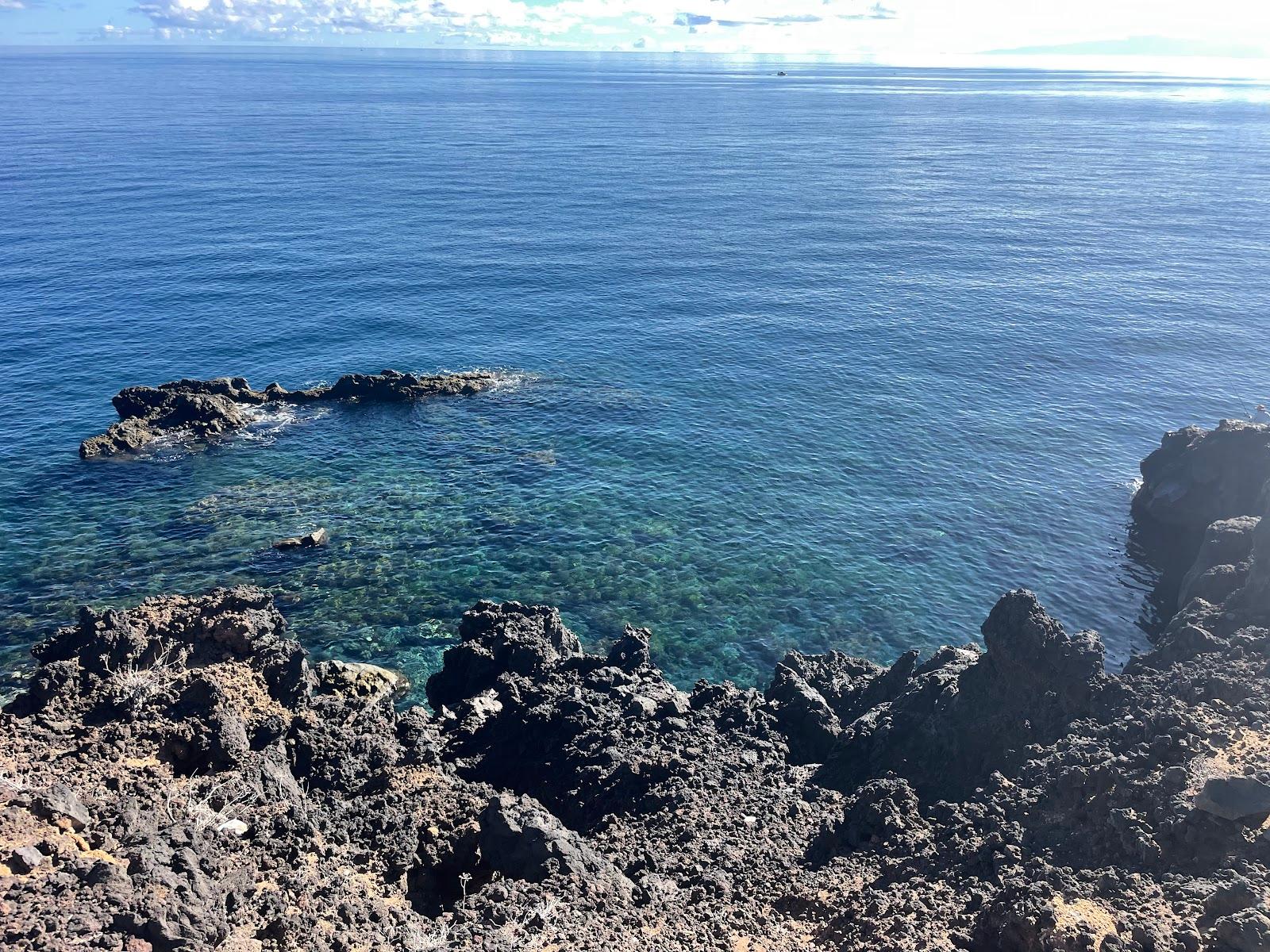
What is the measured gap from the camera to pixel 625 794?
39000mm

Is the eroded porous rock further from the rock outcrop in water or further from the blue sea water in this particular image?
the rock outcrop in water

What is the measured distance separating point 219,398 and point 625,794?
2436 inches

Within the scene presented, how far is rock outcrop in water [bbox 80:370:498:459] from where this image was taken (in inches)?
3098

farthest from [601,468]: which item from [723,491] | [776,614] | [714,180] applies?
[714,180]

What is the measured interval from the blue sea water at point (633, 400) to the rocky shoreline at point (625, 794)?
380 inches

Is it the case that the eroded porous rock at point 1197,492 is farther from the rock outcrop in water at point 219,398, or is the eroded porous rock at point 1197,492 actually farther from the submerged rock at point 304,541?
the rock outcrop in water at point 219,398

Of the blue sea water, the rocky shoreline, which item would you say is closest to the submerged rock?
the blue sea water

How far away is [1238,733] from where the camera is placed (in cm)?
3797

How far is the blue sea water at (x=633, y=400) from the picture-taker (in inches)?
Result: 2409

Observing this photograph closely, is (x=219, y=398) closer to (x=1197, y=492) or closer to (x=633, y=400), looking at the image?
(x=633, y=400)

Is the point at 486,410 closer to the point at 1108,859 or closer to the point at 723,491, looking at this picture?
the point at 723,491

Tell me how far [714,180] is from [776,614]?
482 feet

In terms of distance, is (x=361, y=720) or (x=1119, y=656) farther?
(x=1119, y=656)

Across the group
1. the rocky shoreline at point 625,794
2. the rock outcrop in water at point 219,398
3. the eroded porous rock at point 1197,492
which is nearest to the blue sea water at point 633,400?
the eroded porous rock at point 1197,492
